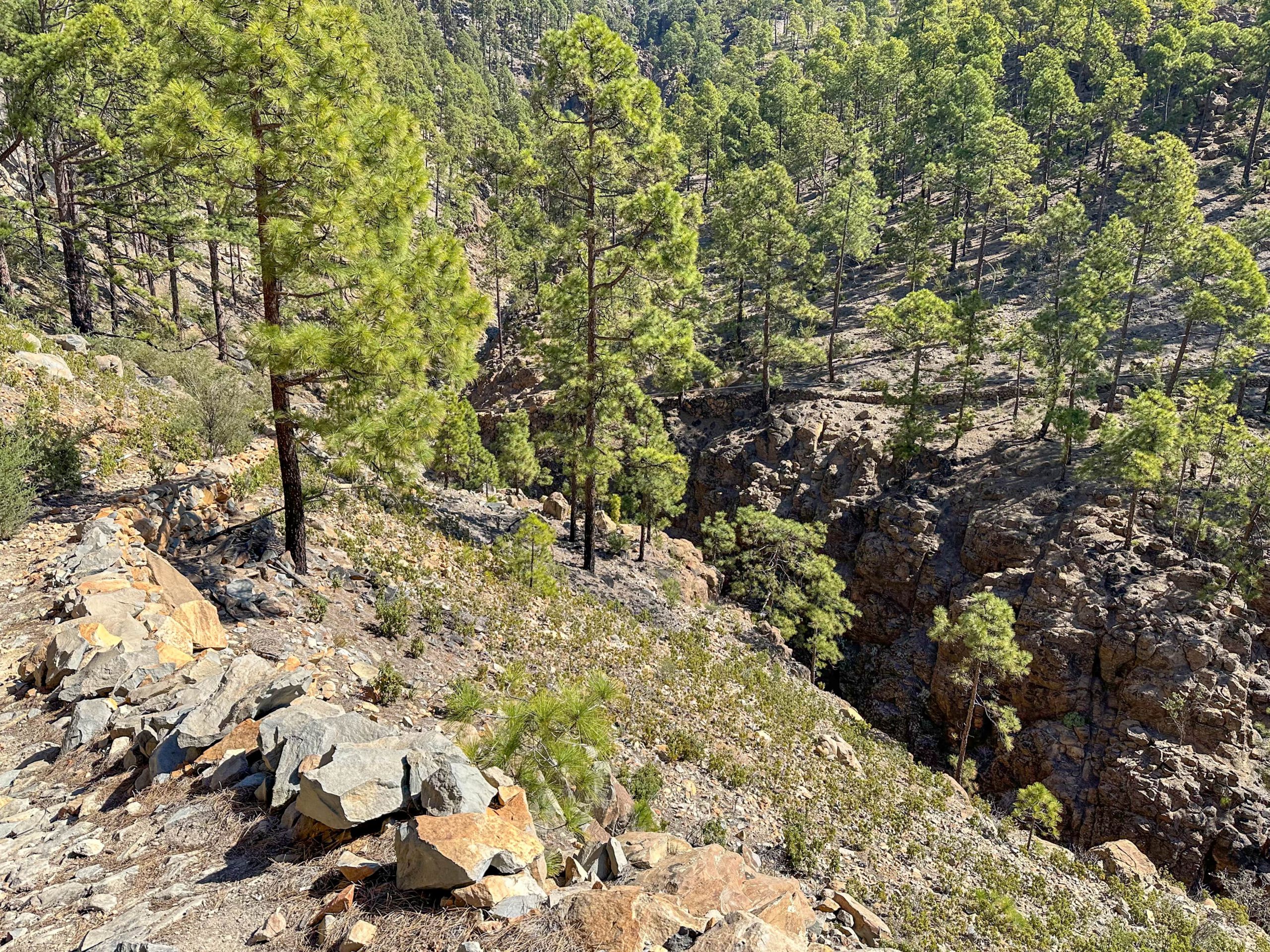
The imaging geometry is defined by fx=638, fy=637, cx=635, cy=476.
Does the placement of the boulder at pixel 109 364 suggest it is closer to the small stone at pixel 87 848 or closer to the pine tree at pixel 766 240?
the small stone at pixel 87 848

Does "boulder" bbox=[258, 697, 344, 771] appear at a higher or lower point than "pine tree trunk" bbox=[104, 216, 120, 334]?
lower

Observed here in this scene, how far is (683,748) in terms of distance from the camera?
12.1 m

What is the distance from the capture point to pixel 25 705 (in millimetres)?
6871

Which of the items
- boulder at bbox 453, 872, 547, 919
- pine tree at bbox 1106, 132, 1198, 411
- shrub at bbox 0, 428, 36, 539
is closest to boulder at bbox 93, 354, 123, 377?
shrub at bbox 0, 428, 36, 539

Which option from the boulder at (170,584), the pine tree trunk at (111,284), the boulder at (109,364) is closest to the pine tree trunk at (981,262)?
the pine tree trunk at (111,284)

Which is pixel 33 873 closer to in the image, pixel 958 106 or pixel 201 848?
pixel 201 848

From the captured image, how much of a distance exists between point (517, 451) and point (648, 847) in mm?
31038

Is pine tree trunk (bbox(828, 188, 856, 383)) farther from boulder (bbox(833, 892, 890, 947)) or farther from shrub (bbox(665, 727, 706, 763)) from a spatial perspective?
boulder (bbox(833, 892, 890, 947))

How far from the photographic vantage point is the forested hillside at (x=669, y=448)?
8.92 meters

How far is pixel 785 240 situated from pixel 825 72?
47.7m

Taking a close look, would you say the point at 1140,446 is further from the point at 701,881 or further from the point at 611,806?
the point at 701,881

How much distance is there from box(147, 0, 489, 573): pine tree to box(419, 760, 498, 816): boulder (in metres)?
5.80

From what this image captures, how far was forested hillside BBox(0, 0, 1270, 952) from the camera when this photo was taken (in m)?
8.92

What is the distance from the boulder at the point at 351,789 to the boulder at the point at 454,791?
0.25 meters
